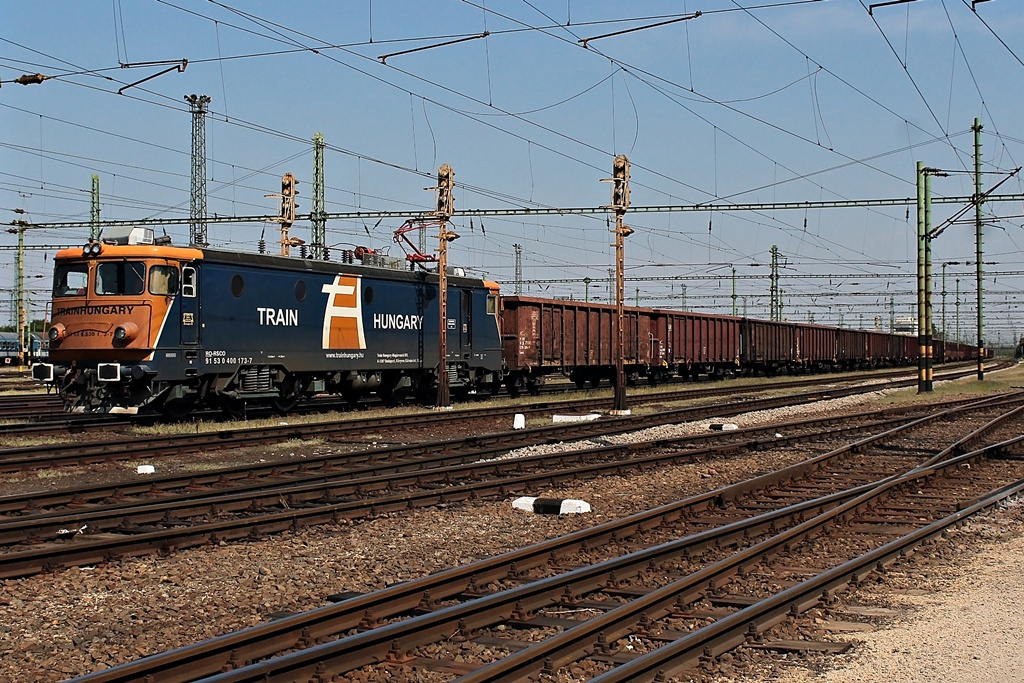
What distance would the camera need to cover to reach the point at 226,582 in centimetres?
818

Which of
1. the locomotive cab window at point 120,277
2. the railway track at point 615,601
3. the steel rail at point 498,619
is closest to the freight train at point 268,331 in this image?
the locomotive cab window at point 120,277

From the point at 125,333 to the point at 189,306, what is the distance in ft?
4.67

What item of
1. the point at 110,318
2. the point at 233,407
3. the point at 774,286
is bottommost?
the point at 233,407

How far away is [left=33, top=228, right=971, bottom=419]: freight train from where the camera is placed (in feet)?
64.0

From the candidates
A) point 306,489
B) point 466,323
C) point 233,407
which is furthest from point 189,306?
point 466,323

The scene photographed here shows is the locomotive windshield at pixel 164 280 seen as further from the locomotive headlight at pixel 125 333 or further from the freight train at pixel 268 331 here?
the locomotive headlight at pixel 125 333

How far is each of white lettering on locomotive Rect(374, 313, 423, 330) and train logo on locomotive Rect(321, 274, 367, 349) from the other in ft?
2.49

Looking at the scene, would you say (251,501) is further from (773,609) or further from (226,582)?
(773,609)

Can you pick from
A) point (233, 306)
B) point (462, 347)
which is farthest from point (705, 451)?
point (462, 347)

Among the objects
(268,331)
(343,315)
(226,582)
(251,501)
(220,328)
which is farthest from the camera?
(343,315)

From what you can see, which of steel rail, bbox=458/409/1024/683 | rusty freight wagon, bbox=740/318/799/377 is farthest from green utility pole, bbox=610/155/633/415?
rusty freight wagon, bbox=740/318/799/377

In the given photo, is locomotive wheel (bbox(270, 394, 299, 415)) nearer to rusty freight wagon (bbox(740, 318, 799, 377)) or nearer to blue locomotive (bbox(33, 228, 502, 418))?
blue locomotive (bbox(33, 228, 502, 418))

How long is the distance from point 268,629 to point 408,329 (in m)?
20.5

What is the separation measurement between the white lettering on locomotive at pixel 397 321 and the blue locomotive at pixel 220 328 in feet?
0.09
